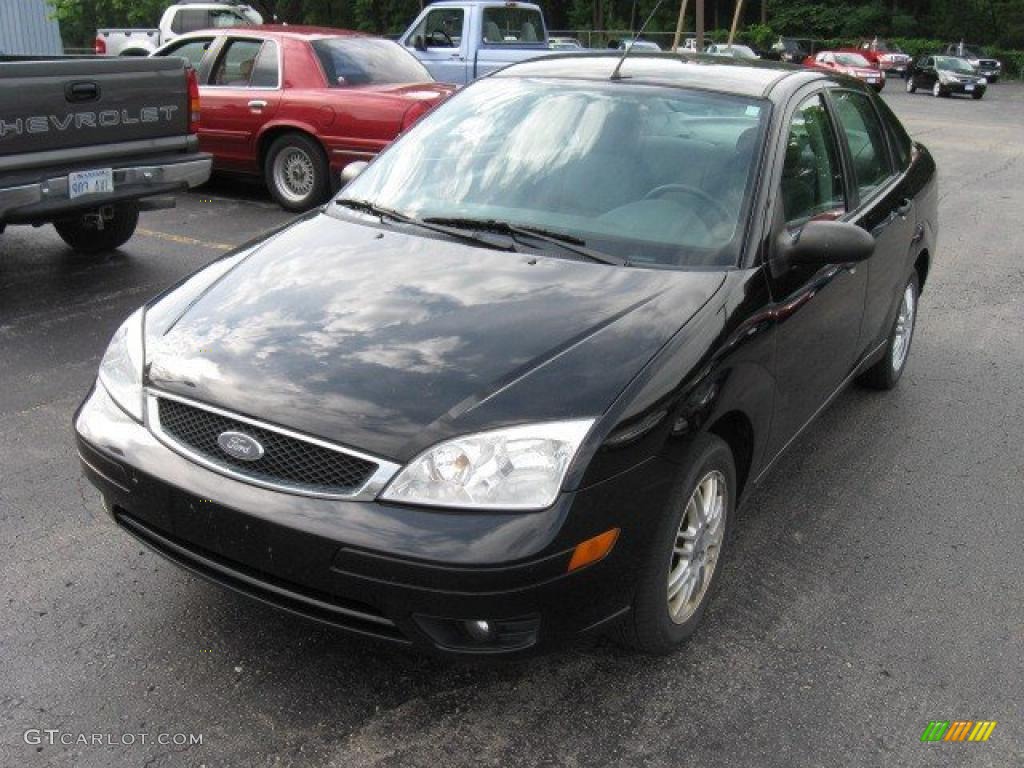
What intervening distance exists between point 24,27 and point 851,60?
27.2 m

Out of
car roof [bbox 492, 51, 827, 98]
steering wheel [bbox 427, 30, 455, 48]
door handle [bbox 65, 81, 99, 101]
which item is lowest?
steering wheel [bbox 427, 30, 455, 48]

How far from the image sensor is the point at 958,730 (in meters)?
2.85

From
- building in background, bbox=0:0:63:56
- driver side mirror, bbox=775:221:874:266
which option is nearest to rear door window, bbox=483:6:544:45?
building in background, bbox=0:0:63:56

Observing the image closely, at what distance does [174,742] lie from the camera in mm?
2645

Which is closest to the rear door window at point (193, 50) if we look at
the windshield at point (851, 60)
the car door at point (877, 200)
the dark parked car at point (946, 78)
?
the car door at point (877, 200)

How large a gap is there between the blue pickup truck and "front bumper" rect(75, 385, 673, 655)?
13.0 m

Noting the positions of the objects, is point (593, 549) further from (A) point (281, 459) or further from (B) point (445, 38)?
(B) point (445, 38)

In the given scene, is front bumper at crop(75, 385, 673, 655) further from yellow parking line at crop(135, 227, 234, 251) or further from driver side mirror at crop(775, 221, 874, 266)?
yellow parking line at crop(135, 227, 234, 251)

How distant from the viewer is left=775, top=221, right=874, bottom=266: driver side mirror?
3.38m

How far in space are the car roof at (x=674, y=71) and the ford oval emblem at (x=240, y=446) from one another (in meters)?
2.18

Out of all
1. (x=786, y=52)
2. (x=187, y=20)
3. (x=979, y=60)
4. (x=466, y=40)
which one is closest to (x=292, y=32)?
(x=466, y=40)

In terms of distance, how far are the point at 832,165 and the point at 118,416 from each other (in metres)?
2.84

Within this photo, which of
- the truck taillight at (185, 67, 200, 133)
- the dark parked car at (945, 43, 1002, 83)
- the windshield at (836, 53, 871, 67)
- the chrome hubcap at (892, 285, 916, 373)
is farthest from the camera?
the dark parked car at (945, 43, 1002, 83)

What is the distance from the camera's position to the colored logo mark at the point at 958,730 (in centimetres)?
282
